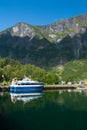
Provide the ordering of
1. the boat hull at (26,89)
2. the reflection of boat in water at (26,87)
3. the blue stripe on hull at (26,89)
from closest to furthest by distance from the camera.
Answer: the blue stripe on hull at (26,89), the boat hull at (26,89), the reflection of boat in water at (26,87)

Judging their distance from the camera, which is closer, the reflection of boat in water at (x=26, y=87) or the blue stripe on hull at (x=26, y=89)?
the blue stripe on hull at (x=26, y=89)

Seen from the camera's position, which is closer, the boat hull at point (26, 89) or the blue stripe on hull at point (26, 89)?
the blue stripe on hull at point (26, 89)

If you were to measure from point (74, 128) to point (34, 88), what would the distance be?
101034mm

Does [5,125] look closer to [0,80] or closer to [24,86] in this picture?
[24,86]

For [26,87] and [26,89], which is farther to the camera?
[26,87]

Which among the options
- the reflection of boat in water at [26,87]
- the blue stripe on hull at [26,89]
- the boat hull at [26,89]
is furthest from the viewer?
the reflection of boat in water at [26,87]

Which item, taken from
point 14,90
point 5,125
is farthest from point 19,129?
point 14,90

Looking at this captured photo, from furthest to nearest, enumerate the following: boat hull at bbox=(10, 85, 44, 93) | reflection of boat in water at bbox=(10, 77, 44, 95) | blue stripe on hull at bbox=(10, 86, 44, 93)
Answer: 1. reflection of boat in water at bbox=(10, 77, 44, 95)
2. boat hull at bbox=(10, 85, 44, 93)
3. blue stripe on hull at bbox=(10, 86, 44, 93)

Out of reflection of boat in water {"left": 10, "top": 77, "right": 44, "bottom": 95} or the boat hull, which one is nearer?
the boat hull

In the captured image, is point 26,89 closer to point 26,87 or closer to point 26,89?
point 26,89

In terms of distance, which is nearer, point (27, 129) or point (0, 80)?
point (27, 129)

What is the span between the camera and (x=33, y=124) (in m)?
51.8

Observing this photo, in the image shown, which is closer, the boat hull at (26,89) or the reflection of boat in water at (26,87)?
the boat hull at (26,89)

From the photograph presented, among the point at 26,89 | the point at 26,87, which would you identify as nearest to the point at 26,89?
the point at 26,89
